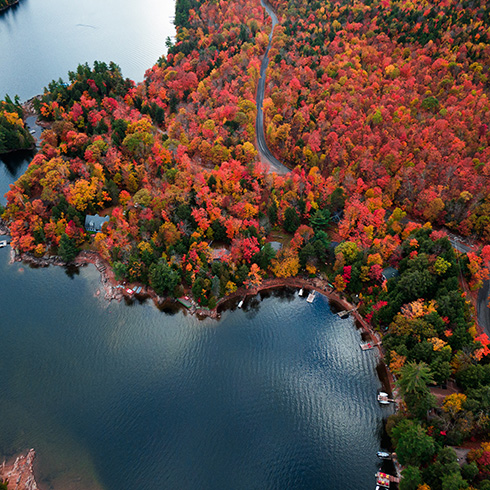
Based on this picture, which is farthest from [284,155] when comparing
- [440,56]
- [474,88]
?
[440,56]

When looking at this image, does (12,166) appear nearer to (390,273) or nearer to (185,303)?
(185,303)

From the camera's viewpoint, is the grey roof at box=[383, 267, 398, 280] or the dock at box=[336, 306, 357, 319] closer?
the dock at box=[336, 306, 357, 319]

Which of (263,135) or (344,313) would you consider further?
(263,135)

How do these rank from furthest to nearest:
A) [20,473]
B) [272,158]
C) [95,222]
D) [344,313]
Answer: [272,158]
[95,222]
[344,313]
[20,473]

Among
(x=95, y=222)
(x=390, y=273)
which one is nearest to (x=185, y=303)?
(x=95, y=222)

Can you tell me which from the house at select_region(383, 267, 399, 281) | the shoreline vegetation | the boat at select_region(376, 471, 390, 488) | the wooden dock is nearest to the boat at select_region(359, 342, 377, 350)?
the wooden dock

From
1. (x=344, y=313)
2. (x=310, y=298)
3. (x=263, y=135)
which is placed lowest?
(x=344, y=313)

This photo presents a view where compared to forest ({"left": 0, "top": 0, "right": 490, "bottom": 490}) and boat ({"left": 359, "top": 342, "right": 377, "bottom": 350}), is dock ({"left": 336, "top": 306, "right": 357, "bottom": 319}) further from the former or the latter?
boat ({"left": 359, "top": 342, "right": 377, "bottom": 350})

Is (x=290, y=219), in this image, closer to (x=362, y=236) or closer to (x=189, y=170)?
(x=362, y=236)
